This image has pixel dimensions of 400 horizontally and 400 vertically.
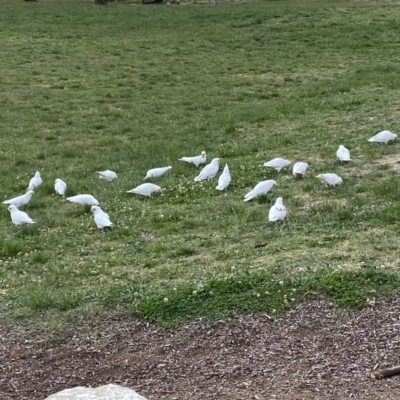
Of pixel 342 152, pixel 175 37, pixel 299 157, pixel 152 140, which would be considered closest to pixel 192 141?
pixel 152 140

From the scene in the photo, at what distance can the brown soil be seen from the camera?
4.38 m

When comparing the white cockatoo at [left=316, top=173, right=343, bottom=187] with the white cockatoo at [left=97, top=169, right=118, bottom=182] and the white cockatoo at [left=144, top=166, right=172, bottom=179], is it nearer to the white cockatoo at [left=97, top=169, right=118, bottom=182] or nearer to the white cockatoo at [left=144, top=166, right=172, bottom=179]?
the white cockatoo at [left=144, top=166, right=172, bottom=179]

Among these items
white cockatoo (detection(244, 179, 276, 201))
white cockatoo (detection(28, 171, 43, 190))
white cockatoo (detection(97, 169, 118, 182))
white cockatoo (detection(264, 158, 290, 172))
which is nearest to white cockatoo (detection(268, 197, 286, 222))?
white cockatoo (detection(244, 179, 276, 201))

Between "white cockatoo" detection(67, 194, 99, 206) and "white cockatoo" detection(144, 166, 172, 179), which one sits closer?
"white cockatoo" detection(67, 194, 99, 206)

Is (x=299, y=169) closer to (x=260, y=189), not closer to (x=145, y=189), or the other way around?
(x=260, y=189)

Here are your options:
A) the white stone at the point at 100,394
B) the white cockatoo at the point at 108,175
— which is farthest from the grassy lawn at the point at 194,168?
the white stone at the point at 100,394

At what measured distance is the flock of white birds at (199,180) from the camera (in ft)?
25.4

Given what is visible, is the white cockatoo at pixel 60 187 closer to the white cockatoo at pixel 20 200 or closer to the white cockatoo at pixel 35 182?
the white cockatoo at pixel 35 182

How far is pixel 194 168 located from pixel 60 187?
1977mm

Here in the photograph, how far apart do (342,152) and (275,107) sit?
16.1ft

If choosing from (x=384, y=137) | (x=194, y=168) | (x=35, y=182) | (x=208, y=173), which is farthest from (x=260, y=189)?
(x=35, y=182)

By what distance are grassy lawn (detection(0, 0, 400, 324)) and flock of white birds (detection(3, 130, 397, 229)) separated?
0.44 ft

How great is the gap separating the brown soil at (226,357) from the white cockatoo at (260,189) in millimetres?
3091

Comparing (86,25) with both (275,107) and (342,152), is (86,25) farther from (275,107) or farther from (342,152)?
(342,152)
